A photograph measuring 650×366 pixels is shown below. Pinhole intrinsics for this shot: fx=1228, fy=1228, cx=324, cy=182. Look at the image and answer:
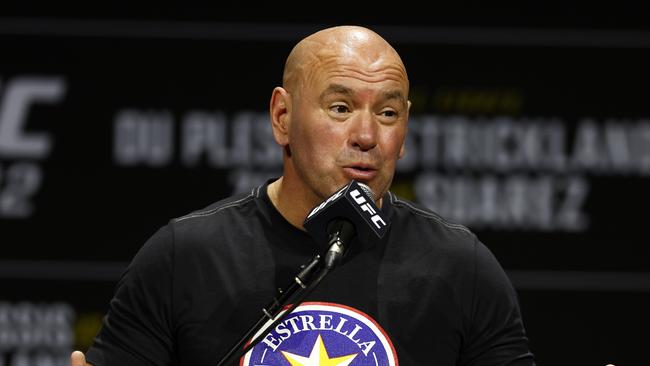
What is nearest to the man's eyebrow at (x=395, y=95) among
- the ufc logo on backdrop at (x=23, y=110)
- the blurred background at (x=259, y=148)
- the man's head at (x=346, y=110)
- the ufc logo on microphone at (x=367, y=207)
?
the man's head at (x=346, y=110)

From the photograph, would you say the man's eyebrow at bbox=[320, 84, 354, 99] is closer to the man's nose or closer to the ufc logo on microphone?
the man's nose

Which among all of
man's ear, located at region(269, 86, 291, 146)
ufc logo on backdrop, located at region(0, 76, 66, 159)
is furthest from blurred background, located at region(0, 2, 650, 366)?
man's ear, located at region(269, 86, 291, 146)

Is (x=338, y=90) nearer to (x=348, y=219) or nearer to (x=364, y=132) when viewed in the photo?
(x=364, y=132)

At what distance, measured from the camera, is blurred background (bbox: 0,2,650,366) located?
12.0ft

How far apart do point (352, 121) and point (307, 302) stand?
0.31m

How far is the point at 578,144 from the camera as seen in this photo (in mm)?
3678

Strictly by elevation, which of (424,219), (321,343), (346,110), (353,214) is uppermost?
(346,110)

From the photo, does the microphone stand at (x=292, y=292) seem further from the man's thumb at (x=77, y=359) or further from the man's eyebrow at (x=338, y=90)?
the man's eyebrow at (x=338, y=90)

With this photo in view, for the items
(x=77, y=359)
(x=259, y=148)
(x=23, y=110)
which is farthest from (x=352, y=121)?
(x=23, y=110)

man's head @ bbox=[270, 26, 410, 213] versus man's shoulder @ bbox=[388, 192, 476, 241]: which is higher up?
man's head @ bbox=[270, 26, 410, 213]

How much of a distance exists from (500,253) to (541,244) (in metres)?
0.13

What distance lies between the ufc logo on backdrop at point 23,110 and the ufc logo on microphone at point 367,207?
209 cm

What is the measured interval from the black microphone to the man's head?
0.24m

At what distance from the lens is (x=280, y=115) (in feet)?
7.11
